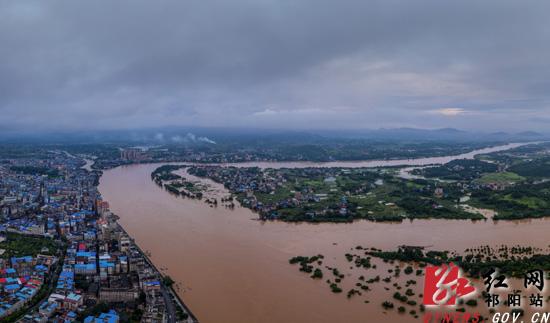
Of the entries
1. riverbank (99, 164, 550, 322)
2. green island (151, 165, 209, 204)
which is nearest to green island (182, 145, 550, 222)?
riverbank (99, 164, 550, 322)

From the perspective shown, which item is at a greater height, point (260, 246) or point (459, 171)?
point (459, 171)

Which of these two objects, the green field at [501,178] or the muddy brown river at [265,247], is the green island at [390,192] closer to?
the green field at [501,178]

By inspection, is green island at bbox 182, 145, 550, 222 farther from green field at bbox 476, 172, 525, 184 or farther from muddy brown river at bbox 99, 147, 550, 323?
muddy brown river at bbox 99, 147, 550, 323

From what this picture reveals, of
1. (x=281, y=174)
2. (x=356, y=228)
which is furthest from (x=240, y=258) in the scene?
(x=281, y=174)

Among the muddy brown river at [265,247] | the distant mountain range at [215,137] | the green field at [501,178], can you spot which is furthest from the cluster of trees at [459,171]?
the distant mountain range at [215,137]

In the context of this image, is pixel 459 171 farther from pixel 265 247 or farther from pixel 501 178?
pixel 265 247

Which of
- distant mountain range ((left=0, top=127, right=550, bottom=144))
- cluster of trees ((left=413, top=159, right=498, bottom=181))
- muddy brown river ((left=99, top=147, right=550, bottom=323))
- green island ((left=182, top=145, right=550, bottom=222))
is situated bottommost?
muddy brown river ((left=99, top=147, right=550, bottom=323))

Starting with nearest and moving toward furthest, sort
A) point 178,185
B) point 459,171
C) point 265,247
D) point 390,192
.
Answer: point 265,247, point 390,192, point 178,185, point 459,171

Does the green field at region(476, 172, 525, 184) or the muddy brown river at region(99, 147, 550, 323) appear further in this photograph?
the green field at region(476, 172, 525, 184)

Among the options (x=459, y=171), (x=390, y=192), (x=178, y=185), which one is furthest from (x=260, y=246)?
(x=459, y=171)
